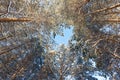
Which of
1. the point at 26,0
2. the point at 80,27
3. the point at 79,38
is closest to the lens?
the point at 26,0

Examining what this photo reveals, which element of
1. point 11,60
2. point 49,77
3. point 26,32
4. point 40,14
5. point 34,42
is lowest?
point 49,77

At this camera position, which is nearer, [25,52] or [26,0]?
[26,0]

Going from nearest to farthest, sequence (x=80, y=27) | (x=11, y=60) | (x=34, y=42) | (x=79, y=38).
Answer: (x=80, y=27), (x=79, y=38), (x=34, y=42), (x=11, y=60)

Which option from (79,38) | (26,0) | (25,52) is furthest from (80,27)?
(25,52)

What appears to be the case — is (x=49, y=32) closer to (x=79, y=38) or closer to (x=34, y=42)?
(x=79, y=38)

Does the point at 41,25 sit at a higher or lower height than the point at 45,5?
lower

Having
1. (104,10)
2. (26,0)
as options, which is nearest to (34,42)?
(26,0)
